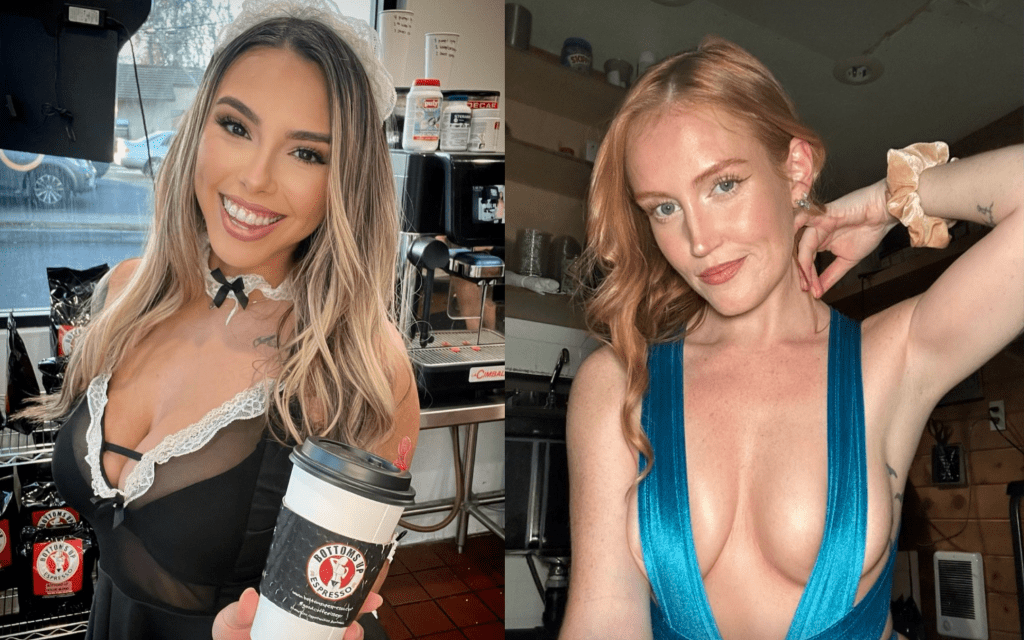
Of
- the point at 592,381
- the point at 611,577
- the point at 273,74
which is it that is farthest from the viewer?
the point at 592,381

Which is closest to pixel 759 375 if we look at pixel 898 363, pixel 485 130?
pixel 898 363

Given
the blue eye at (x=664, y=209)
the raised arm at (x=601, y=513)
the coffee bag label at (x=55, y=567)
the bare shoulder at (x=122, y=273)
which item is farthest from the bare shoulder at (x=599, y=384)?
the coffee bag label at (x=55, y=567)

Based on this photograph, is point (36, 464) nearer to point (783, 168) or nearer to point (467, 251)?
point (467, 251)

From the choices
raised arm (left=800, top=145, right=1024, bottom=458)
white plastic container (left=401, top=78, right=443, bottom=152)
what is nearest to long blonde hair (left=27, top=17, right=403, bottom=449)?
white plastic container (left=401, top=78, right=443, bottom=152)

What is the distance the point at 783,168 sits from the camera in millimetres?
1437

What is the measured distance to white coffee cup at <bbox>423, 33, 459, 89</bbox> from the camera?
1599mm

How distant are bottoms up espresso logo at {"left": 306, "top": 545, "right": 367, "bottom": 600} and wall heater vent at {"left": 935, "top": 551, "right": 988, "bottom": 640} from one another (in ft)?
3.28

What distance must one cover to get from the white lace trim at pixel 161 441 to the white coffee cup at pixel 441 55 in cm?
70

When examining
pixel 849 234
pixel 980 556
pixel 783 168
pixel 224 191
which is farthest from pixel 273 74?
pixel 980 556

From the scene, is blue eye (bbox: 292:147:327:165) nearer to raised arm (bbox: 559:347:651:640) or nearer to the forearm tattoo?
raised arm (bbox: 559:347:651:640)

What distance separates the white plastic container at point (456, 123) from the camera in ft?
5.35

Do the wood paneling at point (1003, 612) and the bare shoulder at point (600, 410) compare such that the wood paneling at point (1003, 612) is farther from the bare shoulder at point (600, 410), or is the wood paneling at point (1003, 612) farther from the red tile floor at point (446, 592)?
the red tile floor at point (446, 592)

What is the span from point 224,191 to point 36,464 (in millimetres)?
586

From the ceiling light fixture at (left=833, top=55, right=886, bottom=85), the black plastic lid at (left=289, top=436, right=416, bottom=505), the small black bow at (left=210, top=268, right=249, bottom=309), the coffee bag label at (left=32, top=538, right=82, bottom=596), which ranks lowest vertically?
the coffee bag label at (left=32, top=538, right=82, bottom=596)
